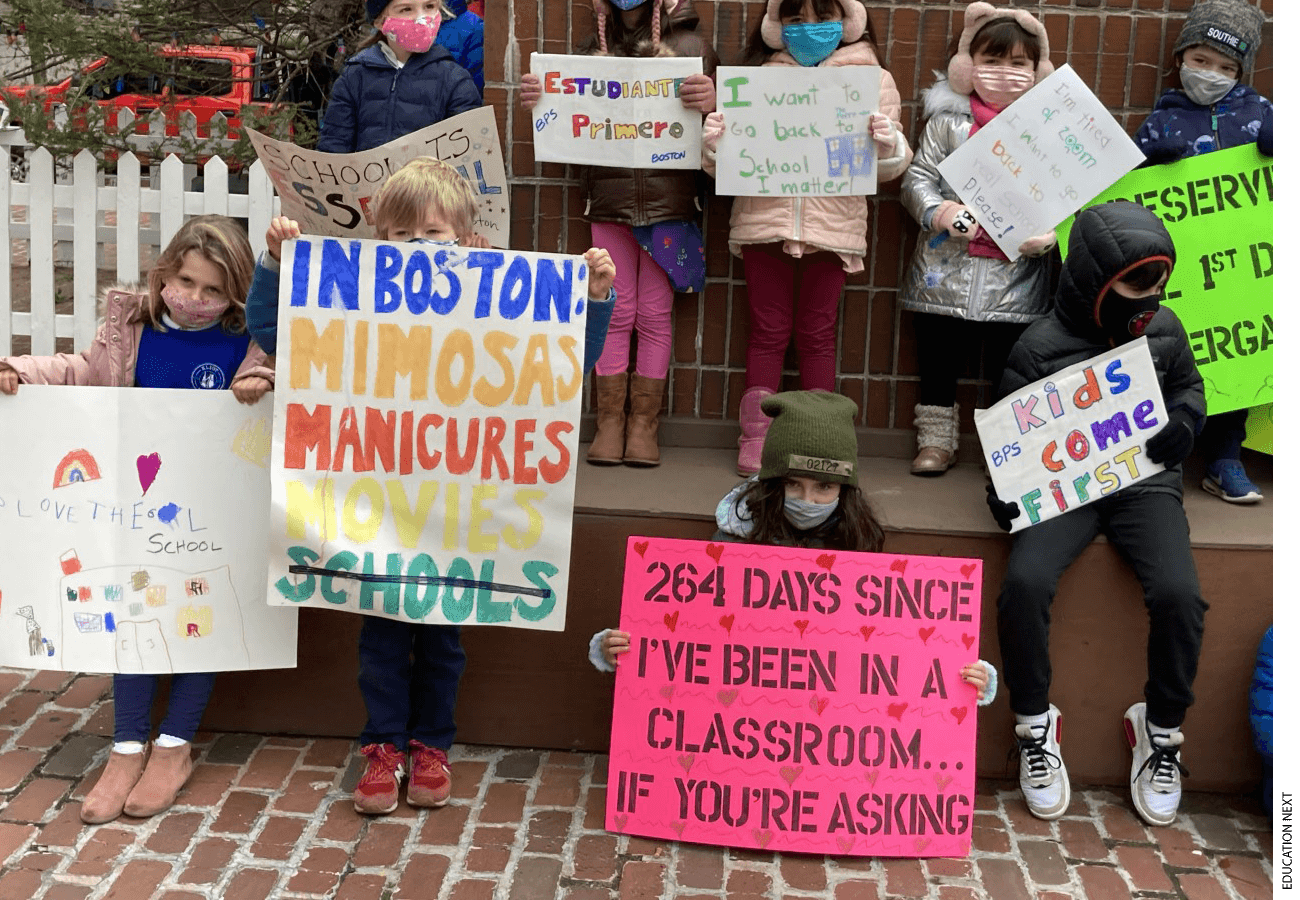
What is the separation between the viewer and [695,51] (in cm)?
478

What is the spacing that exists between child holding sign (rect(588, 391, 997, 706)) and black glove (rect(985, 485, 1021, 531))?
395mm

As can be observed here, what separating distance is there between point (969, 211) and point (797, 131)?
2.13 feet

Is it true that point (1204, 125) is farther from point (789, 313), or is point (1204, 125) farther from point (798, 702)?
point (798, 702)

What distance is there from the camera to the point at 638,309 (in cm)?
503

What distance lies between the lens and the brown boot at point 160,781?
3.84 metres

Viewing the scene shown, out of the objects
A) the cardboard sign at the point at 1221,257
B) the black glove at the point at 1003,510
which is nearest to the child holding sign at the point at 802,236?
the cardboard sign at the point at 1221,257

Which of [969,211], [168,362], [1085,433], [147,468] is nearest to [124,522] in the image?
[147,468]

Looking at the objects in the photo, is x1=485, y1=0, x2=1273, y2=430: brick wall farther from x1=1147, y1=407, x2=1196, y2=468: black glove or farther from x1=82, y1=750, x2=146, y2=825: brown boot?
x1=82, y1=750, x2=146, y2=825: brown boot

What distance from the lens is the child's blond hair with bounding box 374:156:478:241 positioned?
3.70 m

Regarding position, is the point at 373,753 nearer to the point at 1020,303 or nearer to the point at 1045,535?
the point at 1045,535

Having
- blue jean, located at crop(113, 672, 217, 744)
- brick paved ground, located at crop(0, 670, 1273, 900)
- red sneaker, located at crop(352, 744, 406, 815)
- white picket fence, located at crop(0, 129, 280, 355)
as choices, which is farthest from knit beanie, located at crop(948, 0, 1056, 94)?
blue jean, located at crop(113, 672, 217, 744)

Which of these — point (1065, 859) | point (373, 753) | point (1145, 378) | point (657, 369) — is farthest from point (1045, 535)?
point (373, 753)
